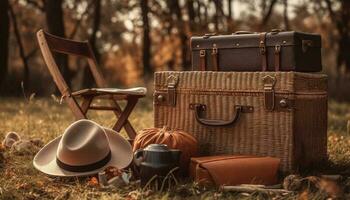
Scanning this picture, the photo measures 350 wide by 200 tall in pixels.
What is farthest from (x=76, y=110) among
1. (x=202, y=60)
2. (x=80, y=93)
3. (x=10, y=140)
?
(x=202, y=60)

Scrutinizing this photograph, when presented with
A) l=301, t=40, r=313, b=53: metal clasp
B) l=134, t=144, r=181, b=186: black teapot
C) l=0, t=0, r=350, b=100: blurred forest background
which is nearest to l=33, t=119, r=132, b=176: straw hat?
l=134, t=144, r=181, b=186: black teapot

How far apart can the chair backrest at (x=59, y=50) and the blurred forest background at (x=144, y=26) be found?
4250 mm

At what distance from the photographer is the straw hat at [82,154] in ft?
12.7

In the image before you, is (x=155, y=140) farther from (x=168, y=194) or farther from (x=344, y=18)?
(x=344, y=18)

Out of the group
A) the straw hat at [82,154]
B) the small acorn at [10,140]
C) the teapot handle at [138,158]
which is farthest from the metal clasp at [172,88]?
the small acorn at [10,140]

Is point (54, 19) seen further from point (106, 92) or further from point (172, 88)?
point (172, 88)

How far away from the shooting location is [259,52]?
14.9 ft

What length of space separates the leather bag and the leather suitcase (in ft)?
2.84

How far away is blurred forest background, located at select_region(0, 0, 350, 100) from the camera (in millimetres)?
13148

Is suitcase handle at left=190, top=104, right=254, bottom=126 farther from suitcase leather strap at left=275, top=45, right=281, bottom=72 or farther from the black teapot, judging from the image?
the black teapot

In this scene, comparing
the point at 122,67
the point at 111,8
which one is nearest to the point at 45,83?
the point at 111,8

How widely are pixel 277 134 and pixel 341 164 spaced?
733mm

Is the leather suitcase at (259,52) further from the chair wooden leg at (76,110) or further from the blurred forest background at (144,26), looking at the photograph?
the blurred forest background at (144,26)

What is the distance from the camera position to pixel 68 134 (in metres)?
3.94
